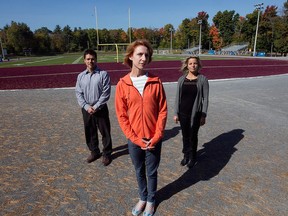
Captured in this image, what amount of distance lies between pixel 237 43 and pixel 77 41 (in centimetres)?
6170

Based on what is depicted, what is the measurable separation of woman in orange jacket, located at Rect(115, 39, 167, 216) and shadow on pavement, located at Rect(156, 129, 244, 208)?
749 mm

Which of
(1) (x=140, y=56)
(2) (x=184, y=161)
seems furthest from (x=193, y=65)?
(2) (x=184, y=161)

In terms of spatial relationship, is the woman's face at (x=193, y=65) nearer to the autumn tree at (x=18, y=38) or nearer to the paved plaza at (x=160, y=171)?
the paved plaza at (x=160, y=171)

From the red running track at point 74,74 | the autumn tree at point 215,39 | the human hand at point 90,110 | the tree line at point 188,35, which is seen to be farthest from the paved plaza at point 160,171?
the autumn tree at point 215,39

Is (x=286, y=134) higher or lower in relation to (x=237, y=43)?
lower

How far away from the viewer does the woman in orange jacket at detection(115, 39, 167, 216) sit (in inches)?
95.7

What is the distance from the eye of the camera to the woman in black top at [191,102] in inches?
143

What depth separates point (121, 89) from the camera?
2494mm

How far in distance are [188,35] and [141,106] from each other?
91.3 metres

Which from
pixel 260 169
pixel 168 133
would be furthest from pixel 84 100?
pixel 260 169

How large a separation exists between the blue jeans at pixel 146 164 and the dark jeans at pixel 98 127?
1.42m

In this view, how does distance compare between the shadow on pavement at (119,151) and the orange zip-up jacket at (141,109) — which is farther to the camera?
the shadow on pavement at (119,151)

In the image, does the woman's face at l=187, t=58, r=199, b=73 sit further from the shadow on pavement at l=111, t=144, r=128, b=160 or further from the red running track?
the red running track

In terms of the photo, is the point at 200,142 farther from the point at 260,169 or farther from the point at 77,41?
the point at 77,41
